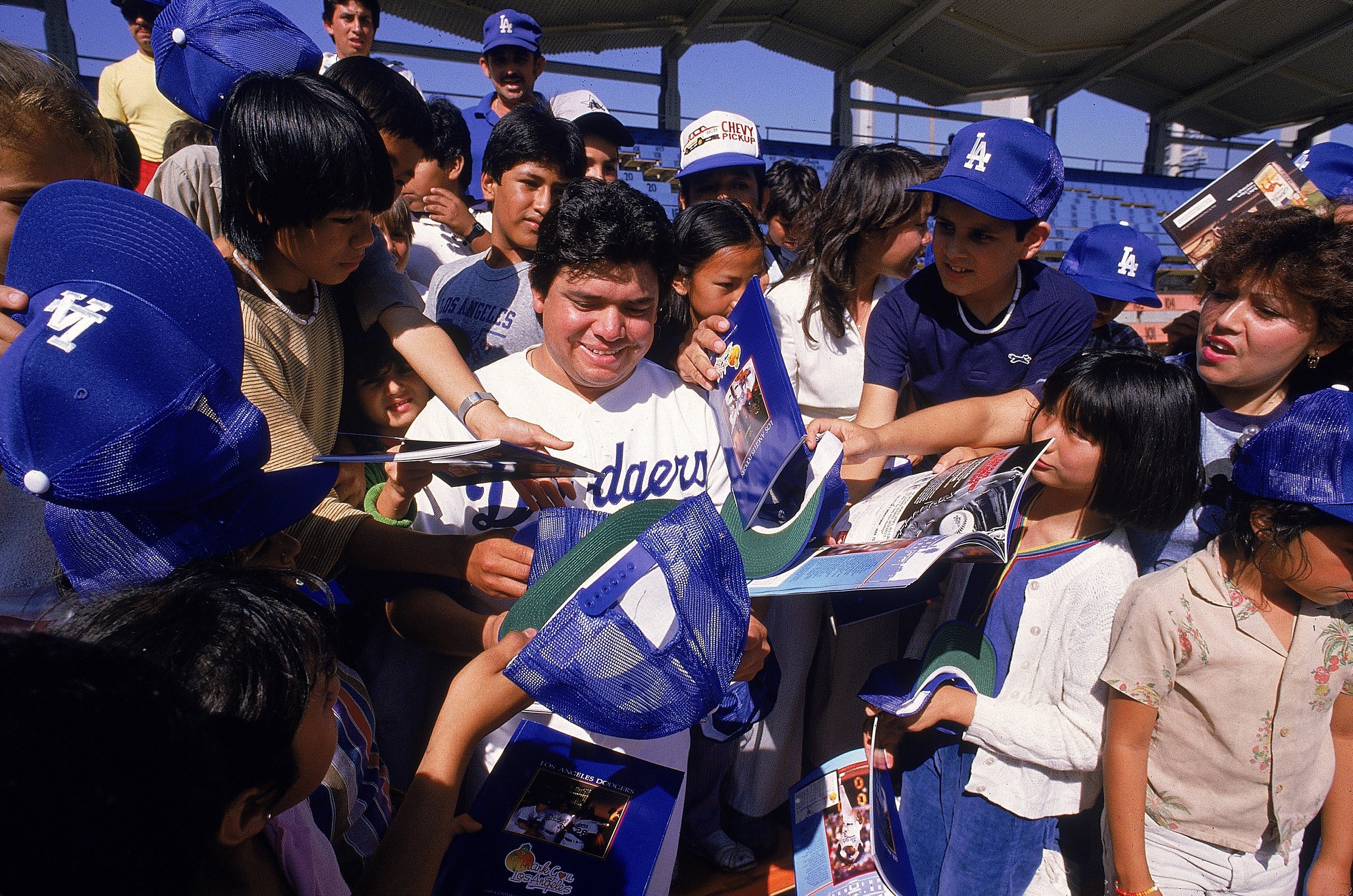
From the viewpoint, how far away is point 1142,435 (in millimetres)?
1514

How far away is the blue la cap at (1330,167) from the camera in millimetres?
2494

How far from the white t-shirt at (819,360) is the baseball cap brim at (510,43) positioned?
8.64 ft

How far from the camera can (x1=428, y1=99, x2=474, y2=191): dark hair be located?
9.81ft

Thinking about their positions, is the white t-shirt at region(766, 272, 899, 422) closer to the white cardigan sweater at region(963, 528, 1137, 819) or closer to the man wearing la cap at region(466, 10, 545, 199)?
the white cardigan sweater at region(963, 528, 1137, 819)

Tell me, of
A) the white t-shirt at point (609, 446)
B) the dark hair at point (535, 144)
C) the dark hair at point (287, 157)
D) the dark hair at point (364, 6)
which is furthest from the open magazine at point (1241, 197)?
the dark hair at point (364, 6)

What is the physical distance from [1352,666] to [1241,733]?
28 centimetres

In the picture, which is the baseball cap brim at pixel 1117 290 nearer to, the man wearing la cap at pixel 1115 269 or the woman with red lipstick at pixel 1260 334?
the man wearing la cap at pixel 1115 269

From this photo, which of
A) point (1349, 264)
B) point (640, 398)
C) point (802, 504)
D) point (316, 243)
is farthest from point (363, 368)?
point (1349, 264)

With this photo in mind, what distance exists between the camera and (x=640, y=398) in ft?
5.86

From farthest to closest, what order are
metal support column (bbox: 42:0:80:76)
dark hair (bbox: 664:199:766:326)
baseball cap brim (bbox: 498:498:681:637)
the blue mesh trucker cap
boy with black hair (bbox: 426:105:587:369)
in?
metal support column (bbox: 42:0:80:76), boy with black hair (bbox: 426:105:587:369), dark hair (bbox: 664:199:766:326), baseball cap brim (bbox: 498:498:681:637), the blue mesh trucker cap

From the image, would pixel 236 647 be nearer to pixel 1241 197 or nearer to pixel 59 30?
pixel 1241 197

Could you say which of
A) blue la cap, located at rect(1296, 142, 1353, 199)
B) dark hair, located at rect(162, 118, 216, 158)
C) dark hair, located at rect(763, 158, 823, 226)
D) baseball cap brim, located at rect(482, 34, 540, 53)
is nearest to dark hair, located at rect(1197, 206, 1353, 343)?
blue la cap, located at rect(1296, 142, 1353, 199)

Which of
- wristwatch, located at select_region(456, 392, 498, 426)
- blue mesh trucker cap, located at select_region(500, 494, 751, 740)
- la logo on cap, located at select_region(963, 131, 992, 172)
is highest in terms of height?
la logo on cap, located at select_region(963, 131, 992, 172)

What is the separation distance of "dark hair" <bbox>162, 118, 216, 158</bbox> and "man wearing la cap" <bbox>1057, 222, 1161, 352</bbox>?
3337mm
